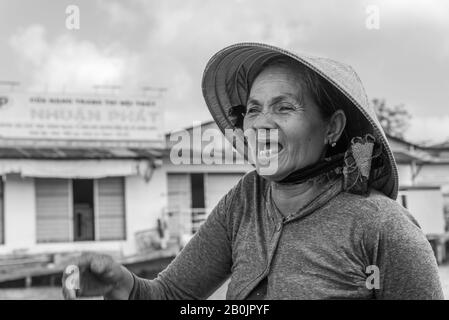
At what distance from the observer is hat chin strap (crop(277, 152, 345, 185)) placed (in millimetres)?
1563

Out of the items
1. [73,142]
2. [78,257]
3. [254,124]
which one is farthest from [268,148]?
[73,142]

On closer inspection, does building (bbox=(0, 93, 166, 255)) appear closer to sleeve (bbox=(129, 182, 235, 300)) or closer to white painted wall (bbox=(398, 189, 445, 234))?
white painted wall (bbox=(398, 189, 445, 234))

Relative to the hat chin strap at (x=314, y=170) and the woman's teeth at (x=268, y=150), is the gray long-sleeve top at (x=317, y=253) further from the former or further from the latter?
the woman's teeth at (x=268, y=150)

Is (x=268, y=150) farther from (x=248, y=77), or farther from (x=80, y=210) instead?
(x=80, y=210)

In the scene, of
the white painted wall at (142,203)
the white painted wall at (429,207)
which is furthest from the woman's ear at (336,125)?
the white painted wall at (429,207)

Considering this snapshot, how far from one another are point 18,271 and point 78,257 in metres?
10.9

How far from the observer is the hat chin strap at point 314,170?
1563 millimetres

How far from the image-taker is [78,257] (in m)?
1.32

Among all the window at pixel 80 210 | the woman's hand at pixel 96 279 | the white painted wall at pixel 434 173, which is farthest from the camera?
the white painted wall at pixel 434 173

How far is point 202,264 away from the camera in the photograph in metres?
1.68

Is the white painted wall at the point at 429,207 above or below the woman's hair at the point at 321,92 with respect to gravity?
below

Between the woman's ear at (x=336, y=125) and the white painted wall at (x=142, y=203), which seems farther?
the white painted wall at (x=142, y=203)

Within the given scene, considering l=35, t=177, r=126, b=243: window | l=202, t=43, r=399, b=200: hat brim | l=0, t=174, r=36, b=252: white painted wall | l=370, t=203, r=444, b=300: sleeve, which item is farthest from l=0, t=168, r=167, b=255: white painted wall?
l=370, t=203, r=444, b=300: sleeve

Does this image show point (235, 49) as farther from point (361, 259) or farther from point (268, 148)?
point (361, 259)
